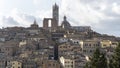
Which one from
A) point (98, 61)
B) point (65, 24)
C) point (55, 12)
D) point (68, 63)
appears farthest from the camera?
point (55, 12)

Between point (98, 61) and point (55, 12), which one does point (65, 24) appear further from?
point (98, 61)

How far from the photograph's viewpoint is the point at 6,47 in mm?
110562

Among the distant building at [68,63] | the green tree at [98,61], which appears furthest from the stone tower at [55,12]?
the green tree at [98,61]

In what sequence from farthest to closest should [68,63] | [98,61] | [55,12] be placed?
1. [55,12]
2. [68,63]
3. [98,61]

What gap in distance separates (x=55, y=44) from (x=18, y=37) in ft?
54.6

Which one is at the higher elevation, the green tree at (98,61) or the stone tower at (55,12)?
the stone tower at (55,12)

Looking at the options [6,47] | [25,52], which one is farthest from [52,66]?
[6,47]

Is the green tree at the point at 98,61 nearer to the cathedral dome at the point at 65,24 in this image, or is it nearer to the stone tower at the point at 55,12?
the cathedral dome at the point at 65,24

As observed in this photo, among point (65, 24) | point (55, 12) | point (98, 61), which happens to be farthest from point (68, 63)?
point (55, 12)

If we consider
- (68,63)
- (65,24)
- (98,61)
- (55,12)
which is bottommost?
(68,63)

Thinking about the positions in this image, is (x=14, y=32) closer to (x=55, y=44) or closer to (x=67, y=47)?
(x=55, y=44)

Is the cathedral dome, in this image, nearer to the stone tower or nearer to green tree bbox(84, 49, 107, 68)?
the stone tower

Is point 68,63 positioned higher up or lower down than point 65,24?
lower down

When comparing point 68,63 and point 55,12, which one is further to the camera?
point 55,12
